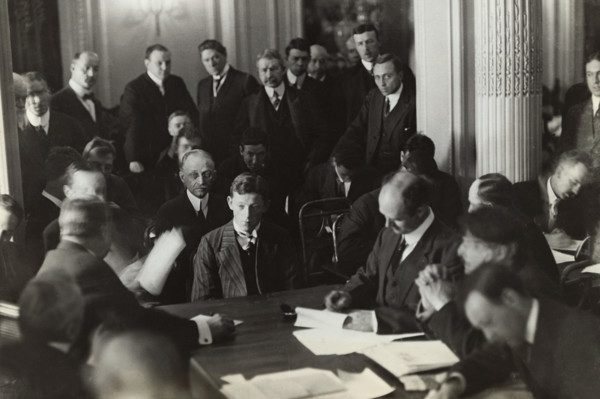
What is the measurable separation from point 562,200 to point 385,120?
1.05 meters

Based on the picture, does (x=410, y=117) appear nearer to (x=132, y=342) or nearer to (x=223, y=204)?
(x=223, y=204)

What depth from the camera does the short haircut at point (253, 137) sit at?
419 centimetres

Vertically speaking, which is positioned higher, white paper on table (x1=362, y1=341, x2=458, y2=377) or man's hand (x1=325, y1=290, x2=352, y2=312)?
man's hand (x1=325, y1=290, x2=352, y2=312)

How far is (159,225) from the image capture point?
404cm

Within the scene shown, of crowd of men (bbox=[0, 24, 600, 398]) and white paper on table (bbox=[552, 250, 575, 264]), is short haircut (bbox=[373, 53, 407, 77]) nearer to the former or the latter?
crowd of men (bbox=[0, 24, 600, 398])

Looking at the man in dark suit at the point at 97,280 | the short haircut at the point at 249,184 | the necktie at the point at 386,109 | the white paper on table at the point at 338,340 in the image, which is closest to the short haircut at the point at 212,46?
the short haircut at the point at 249,184

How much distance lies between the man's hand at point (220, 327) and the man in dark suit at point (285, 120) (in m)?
0.90

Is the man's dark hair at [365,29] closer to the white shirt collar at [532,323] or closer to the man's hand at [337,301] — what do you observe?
the man's hand at [337,301]

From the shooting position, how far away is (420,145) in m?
4.27

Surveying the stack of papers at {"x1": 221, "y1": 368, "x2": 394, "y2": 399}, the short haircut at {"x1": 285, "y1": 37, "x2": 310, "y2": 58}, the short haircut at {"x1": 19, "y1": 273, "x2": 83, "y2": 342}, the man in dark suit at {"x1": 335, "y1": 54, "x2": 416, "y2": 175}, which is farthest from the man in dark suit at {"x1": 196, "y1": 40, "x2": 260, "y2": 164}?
the stack of papers at {"x1": 221, "y1": 368, "x2": 394, "y2": 399}

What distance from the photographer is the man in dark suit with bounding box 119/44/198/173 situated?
4.09 m

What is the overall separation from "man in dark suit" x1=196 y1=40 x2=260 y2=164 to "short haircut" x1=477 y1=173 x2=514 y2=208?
1.27m

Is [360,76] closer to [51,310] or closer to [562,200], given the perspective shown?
[562,200]

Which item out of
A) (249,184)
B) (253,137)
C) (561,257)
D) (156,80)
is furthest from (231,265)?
(561,257)
